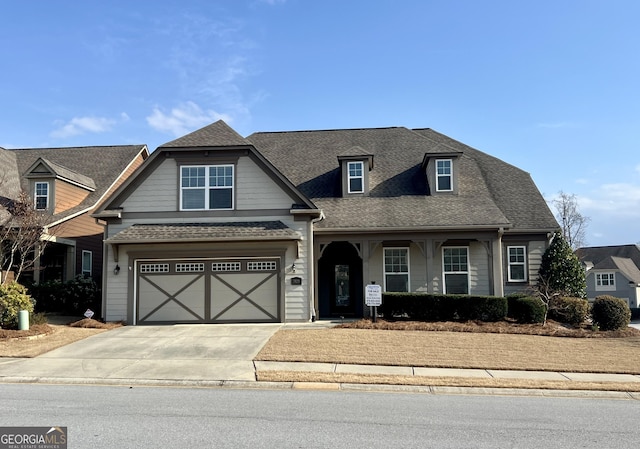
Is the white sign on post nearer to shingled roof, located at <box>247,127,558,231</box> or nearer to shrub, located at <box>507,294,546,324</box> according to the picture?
shingled roof, located at <box>247,127,558,231</box>

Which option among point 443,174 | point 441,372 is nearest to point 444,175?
point 443,174

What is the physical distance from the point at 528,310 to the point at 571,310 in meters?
2.21

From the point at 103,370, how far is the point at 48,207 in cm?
1408

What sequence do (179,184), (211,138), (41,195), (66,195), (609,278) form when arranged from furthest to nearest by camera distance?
(609,278) < (66,195) < (41,195) < (211,138) < (179,184)

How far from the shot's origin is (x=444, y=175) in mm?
22172

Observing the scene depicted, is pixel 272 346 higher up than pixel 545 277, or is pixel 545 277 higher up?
pixel 545 277

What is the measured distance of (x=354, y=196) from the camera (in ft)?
72.5

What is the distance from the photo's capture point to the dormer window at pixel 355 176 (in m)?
22.1

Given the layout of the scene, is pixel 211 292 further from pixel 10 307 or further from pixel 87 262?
pixel 87 262

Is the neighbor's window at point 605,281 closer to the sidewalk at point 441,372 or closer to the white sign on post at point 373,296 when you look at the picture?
the white sign on post at point 373,296

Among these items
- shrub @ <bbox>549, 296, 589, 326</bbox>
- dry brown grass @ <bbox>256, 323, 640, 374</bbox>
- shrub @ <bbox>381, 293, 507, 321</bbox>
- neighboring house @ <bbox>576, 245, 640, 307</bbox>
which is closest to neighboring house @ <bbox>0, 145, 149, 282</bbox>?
dry brown grass @ <bbox>256, 323, 640, 374</bbox>

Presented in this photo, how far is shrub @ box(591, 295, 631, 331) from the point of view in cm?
1714

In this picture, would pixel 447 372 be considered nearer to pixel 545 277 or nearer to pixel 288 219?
pixel 288 219

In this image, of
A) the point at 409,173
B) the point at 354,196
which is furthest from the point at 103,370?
the point at 409,173
